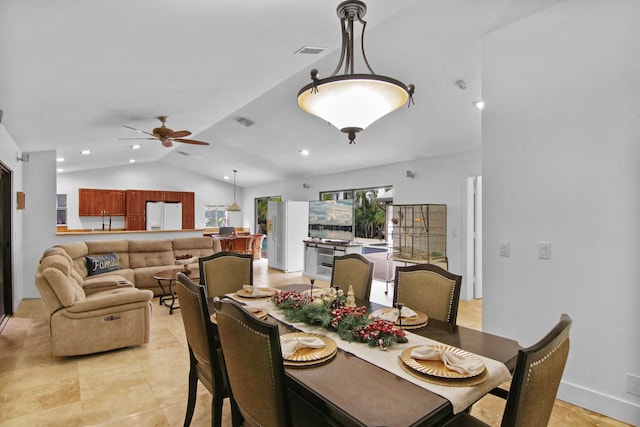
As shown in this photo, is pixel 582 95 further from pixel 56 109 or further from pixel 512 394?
pixel 56 109

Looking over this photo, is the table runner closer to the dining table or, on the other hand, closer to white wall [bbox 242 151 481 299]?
the dining table

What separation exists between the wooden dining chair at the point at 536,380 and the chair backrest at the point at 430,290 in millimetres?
961

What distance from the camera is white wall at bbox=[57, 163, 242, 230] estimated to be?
30.9 feet

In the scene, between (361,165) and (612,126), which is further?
(361,165)

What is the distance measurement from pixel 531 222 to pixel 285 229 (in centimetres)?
598

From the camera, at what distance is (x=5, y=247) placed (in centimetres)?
459

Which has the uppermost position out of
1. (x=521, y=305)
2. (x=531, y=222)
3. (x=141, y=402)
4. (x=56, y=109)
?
(x=56, y=109)

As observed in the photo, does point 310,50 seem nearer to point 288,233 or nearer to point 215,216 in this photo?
point 288,233

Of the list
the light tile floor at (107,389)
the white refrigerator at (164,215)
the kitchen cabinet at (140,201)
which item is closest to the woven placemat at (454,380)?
the light tile floor at (107,389)

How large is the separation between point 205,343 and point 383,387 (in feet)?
3.22

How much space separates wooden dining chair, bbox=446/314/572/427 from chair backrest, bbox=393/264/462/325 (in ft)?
3.15

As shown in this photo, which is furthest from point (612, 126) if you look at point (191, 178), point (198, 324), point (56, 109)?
point (191, 178)

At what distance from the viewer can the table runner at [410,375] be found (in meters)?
1.25

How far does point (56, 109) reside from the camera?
11.6ft
